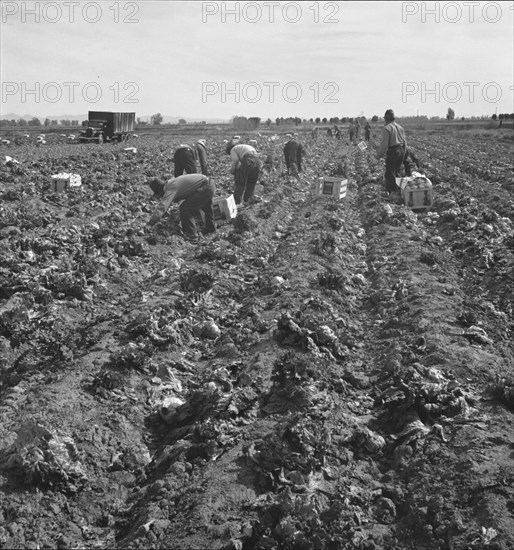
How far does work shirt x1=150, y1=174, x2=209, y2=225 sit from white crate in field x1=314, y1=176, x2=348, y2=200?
5535 mm

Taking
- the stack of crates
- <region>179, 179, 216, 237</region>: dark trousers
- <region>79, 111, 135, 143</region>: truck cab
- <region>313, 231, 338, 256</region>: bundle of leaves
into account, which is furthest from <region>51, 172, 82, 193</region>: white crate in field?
<region>79, 111, 135, 143</region>: truck cab

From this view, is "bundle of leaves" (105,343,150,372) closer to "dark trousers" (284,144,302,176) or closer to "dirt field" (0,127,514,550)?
"dirt field" (0,127,514,550)

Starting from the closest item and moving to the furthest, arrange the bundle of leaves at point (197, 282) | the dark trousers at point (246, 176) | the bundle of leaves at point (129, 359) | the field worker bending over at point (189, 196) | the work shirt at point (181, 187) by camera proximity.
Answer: the bundle of leaves at point (129, 359) → the bundle of leaves at point (197, 282) → the work shirt at point (181, 187) → the field worker bending over at point (189, 196) → the dark trousers at point (246, 176)

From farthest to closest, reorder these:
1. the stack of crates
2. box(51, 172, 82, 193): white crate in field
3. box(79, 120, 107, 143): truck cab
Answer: box(79, 120, 107, 143): truck cab < box(51, 172, 82, 193): white crate in field < the stack of crates

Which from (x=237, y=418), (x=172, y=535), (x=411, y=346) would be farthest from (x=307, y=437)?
(x=411, y=346)

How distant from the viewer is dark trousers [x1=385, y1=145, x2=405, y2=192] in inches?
607

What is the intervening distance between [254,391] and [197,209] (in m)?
6.80

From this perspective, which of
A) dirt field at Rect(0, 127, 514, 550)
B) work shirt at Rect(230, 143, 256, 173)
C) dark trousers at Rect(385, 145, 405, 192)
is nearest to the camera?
dirt field at Rect(0, 127, 514, 550)

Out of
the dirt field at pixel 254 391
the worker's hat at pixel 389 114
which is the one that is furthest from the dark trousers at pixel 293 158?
the dirt field at pixel 254 391

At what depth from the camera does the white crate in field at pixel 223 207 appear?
1353 cm

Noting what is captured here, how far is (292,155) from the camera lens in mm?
23000

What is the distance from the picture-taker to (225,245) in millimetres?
11820

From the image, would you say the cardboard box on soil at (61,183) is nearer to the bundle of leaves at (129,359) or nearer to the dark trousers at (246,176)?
the dark trousers at (246,176)

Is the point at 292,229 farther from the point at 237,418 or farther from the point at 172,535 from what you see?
the point at 172,535
